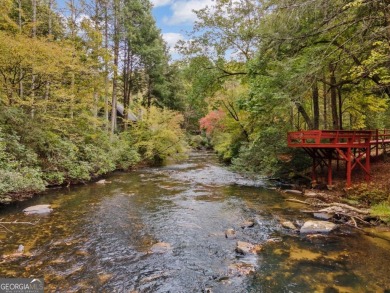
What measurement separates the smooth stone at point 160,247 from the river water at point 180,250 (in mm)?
25

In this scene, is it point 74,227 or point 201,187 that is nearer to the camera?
point 74,227

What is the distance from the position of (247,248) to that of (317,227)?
8.24ft

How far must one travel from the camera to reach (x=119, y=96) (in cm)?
3188

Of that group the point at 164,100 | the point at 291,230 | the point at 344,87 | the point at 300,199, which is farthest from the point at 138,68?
the point at 291,230

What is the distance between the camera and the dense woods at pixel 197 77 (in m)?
9.83

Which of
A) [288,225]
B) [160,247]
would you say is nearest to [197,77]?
[288,225]

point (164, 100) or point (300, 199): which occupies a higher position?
point (164, 100)

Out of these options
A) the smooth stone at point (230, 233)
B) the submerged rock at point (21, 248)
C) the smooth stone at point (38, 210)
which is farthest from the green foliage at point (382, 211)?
the smooth stone at point (38, 210)

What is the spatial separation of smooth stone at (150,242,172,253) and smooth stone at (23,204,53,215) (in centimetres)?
465

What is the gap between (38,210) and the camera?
890 cm

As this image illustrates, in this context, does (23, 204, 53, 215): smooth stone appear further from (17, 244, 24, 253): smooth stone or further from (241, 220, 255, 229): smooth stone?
(241, 220, 255, 229): smooth stone

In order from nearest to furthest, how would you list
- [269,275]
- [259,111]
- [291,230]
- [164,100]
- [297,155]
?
1. [269,275]
2. [291,230]
3. [259,111]
4. [297,155]
5. [164,100]

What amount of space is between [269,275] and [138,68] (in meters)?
25.4

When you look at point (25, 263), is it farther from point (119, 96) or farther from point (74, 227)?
point (119, 96)
